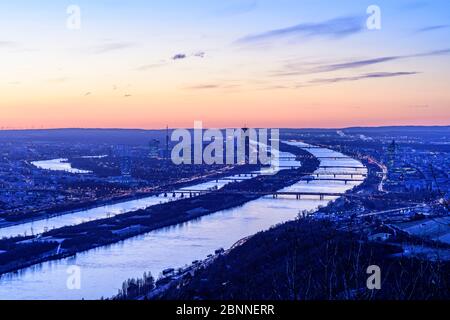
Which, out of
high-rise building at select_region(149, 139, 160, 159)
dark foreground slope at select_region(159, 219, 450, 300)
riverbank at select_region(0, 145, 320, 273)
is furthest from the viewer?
high-rise building at select_region(149, 139, 160, 159)

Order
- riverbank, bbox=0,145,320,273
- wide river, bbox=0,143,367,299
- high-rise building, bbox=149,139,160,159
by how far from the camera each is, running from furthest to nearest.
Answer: high-rise building, bbox=149,139,160,159 → riverbank, bbox=0,145,320,273 → wide river, bbox=0,143,367,299

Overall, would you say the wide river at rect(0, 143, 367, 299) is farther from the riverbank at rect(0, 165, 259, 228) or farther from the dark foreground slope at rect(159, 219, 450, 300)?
the dark foreground slope at rect(159, 219, 450, 300)

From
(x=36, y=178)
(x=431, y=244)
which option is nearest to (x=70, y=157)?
(x=36, y=178)

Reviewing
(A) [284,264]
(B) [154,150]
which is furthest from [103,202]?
(B) [154,150]

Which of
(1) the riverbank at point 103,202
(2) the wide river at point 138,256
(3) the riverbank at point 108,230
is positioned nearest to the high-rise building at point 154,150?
(1) the riverbank at point 103,202

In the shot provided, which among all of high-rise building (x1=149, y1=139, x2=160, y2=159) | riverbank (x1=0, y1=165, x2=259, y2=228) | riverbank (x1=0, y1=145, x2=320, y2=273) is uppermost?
high-rise building (x1=149, y1=139, x2=160, y2=159)

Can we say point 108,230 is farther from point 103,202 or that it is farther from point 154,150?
point 154,150

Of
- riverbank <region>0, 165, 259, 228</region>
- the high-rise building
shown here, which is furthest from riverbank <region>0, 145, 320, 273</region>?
the high-rise building

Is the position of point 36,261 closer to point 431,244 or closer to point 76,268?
point 76,268
